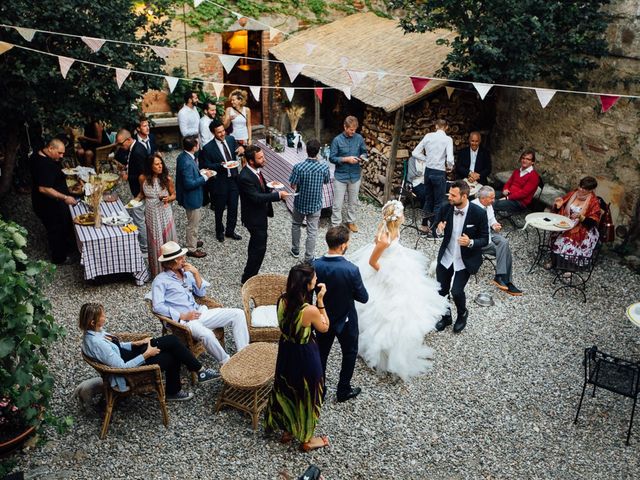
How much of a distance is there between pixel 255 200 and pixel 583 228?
14.2 feet

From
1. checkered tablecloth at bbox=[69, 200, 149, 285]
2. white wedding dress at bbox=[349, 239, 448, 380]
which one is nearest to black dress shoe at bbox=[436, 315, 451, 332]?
white wedding dress at bbox=[349, 239, 448, 380]

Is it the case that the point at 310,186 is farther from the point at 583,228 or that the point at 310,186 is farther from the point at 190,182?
the point at 583,228

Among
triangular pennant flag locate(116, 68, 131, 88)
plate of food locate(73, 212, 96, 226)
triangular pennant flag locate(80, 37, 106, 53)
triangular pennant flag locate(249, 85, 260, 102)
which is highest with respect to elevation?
triangular pennant flag locate(80, 37, 106, 53)

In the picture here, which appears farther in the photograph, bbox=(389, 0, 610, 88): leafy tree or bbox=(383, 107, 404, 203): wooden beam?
bbox=(383, 107, 404, 203): wooden beam

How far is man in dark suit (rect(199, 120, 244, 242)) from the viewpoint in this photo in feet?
26.9

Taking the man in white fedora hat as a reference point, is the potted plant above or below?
above

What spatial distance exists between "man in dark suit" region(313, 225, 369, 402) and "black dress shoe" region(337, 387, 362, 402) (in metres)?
0.44

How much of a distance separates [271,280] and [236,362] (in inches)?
43.6

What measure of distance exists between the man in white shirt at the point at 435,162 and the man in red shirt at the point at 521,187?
36.4 inches

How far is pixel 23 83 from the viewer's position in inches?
289

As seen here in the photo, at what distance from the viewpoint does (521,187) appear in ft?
28.9

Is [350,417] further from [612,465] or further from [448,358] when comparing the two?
[612,465]

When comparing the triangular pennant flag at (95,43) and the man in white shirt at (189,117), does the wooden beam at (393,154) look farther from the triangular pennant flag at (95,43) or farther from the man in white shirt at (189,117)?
the triangular pennant flag at (95,43)

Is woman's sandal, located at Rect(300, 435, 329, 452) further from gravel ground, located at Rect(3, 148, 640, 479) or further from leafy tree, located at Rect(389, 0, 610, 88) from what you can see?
leafy tree, located at Rect(389, 0, 610, 88)
